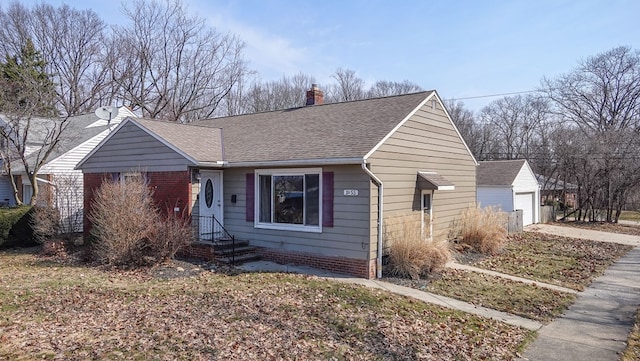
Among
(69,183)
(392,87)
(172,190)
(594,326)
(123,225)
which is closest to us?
(594,326)

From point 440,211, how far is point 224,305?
847cm

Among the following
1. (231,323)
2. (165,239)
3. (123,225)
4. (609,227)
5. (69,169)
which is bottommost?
(609,227)

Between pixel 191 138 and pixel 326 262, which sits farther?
pixel 191 138

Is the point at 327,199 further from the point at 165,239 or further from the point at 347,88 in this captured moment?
the point at 347,88

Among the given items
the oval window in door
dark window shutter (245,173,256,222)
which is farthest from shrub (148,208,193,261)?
dark window shutter (245,173,256,222)

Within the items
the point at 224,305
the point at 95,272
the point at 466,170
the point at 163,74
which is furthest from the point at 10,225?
the point at 163,74

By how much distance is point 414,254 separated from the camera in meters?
9.97

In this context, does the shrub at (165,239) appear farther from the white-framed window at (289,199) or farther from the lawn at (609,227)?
the lawn at (609,227)

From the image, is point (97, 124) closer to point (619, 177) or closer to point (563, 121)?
point (619, 177)

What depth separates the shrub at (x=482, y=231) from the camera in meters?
13.4

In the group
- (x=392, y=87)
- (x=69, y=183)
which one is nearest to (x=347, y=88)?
(x=392, y=87)

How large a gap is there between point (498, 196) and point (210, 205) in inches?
654

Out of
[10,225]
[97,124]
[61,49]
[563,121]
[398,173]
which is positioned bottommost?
[10,225]

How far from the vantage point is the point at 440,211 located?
1352 centimetres
